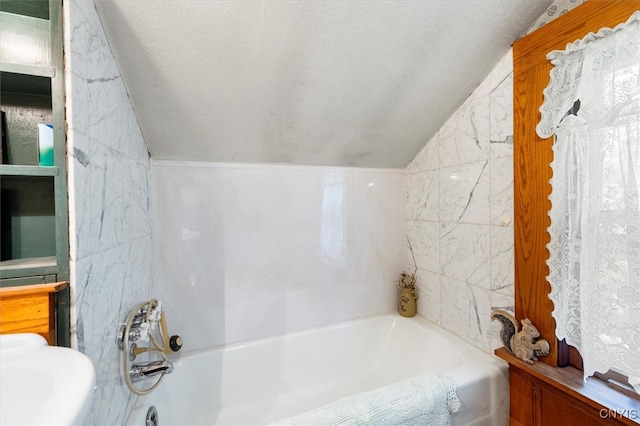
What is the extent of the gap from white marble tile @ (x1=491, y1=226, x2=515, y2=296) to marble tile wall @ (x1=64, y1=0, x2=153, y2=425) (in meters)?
1.68

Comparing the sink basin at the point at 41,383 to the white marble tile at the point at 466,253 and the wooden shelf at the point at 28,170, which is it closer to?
the wooden shelf at the point at 28,170

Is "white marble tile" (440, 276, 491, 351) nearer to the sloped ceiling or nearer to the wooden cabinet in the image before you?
the wooden cabinet

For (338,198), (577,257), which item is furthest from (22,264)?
(577,257)

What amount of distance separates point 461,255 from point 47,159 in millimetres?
1822

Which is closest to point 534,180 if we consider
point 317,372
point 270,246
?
point 270,246

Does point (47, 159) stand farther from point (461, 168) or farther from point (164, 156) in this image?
point (461, 168)

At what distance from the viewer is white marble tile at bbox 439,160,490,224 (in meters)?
1.38

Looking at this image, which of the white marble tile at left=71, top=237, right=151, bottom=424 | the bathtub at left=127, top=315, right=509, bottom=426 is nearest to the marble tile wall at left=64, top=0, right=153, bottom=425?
the white marble tile at left=71, top=237, right=151, bottom=424

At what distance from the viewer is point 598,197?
34.4 inches

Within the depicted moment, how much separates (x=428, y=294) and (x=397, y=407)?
91cm

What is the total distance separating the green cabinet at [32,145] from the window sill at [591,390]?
1.70 m

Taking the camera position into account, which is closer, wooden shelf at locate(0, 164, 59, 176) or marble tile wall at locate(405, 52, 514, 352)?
wooden shelf at locate(0, 164, 59, 176)

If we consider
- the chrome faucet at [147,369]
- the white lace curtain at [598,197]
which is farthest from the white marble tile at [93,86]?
the white lace curtain at [598,197]

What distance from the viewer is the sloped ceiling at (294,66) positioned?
0.97 meters
